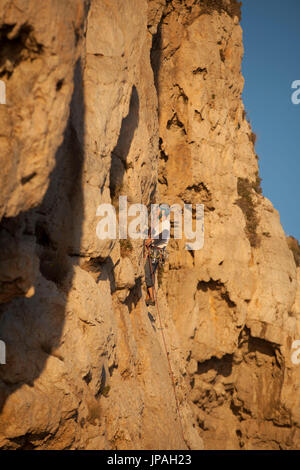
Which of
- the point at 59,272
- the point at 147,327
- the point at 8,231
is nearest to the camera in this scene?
the point at 8,231

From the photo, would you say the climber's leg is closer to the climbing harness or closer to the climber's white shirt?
the climbing harness

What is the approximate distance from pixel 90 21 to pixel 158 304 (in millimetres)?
8188

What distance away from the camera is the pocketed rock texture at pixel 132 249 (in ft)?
18.2

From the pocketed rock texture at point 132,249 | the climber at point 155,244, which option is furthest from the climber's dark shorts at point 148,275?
the pocketed rock texture at point 132,249

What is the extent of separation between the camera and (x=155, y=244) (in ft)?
44.8

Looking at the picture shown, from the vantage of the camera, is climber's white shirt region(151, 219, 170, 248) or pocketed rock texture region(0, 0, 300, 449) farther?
climber's white shirt region(151, 219, 170, 248)

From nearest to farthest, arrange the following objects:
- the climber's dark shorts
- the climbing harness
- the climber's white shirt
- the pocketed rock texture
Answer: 1. the pocketed rock texture
2. the climber's white shirt
3. the climbing harness
4. the climber's dark shorts

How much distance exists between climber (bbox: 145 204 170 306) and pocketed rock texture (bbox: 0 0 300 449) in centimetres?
79

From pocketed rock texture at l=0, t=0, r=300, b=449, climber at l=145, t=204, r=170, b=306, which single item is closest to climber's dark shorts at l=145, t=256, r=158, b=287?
climber at l=145, t=204, r=170, b=306

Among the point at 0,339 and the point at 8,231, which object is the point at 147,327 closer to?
the point at 0,339

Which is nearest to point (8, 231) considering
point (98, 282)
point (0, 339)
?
point (0, 339)

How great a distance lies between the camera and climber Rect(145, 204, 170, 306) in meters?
13.3

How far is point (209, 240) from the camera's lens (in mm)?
16859

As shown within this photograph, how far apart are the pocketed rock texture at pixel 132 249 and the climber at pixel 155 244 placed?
0.79 meters
